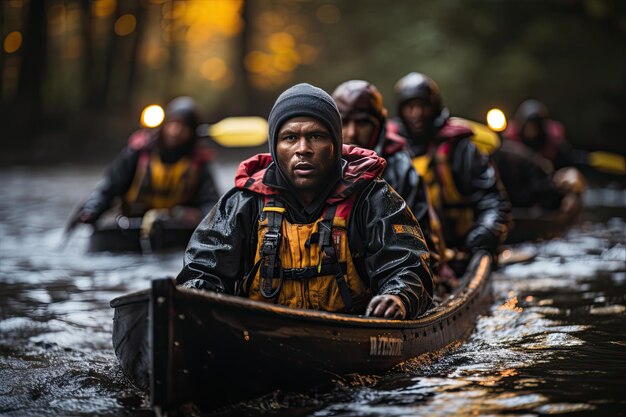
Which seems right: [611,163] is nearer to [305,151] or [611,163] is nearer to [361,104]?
[361,104]

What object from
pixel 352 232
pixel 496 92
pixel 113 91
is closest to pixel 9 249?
pixel 352 232

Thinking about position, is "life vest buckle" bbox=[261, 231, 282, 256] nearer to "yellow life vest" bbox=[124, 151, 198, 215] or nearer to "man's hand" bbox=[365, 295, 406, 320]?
"man's hand" bbox=[365, 295, 406, 320]

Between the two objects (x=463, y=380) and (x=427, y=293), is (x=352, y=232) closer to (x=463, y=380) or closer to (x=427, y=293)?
(x=427, y=293)

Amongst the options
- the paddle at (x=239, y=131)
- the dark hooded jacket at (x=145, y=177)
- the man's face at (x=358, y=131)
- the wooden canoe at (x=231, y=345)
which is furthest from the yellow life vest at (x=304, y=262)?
the paddle at (x=239, y=131)

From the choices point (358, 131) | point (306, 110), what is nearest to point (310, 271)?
point (306, 110)

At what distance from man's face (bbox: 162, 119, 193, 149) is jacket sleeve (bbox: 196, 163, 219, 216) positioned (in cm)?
44

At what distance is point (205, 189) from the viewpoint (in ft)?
37.2

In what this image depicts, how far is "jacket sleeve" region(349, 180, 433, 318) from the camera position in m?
5.06

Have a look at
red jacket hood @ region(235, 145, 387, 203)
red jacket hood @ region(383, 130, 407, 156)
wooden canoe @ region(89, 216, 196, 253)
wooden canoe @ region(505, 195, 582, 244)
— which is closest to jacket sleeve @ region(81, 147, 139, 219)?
wooden canoe @ region(89, 216, 196, 253)

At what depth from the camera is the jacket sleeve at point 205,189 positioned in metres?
11.3

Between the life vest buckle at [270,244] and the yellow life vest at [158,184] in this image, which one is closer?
the life vest buckle at [270,244]

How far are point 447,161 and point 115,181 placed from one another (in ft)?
13.5

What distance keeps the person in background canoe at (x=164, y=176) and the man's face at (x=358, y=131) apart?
13.0 ft

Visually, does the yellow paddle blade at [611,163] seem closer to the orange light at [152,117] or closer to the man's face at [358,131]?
the orange light at [152,117]
